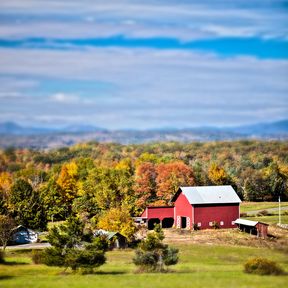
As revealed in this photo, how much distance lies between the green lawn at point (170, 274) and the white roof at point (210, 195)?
55.5ft

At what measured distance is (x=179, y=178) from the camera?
10138 centimetres

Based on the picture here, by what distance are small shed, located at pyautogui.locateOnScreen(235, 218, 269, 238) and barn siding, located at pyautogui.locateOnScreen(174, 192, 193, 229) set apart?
598 cm

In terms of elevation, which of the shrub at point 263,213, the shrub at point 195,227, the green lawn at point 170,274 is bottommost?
the green lawn at point 170,274

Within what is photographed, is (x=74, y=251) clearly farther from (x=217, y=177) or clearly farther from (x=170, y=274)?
(x=217, y=177)

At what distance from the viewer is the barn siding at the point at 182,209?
83.4m

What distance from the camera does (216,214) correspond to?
83.2 meters

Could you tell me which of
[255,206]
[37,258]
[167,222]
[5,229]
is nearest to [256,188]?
[255,206]

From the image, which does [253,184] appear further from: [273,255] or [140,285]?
[140,285]

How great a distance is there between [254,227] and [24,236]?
26.8 meters

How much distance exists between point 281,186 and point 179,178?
27663 mm

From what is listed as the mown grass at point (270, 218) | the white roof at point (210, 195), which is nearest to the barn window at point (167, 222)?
the white roof at point (210, 195)

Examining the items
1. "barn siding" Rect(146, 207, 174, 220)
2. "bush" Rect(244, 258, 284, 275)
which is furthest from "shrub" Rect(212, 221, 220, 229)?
"bush" Rect(244, 258, 284, 275)

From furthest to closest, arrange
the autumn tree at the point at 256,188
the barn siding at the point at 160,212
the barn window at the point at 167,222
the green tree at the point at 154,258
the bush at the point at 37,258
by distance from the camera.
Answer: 1. the autumn tree at the point at 256,188
2. the barn window at the point at 167,222
3. the barn siding at the point at 160,212
4. the bush at the point at 37,258
5. the green tree at the point at 154,258

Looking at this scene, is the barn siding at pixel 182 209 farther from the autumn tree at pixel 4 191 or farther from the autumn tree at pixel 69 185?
the autumn tree at pixel 69 185
